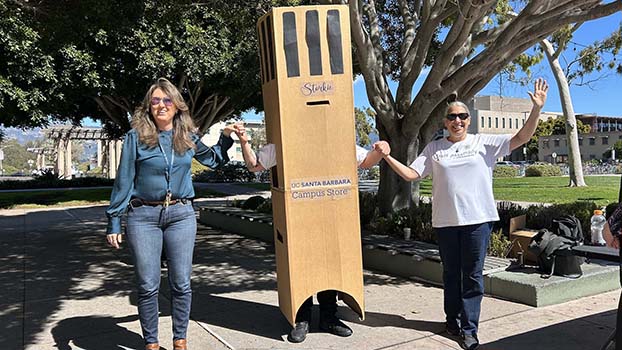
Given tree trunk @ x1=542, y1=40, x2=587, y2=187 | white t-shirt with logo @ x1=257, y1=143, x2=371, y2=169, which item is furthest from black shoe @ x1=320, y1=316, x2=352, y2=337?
tree trunk @ x1=542, y1=40, x2=587, y2=187

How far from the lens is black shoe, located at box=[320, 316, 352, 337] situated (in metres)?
4.31

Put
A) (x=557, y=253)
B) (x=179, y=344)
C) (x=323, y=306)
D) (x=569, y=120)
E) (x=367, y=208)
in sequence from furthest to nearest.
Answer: (x=569, y=120) < (x=367, y=208) < (x=557, y=253) < (x=323, y=306) < (x=179, y=344)

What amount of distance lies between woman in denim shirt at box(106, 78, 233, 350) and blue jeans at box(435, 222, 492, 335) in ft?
6.66

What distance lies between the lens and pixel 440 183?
411 cm

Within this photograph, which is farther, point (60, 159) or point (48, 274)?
point (60, 159)

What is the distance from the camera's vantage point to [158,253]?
146 inches

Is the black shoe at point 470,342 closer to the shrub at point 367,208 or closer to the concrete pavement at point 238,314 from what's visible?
the concrete pavement at point 238,314

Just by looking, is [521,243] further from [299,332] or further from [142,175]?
[142,175]

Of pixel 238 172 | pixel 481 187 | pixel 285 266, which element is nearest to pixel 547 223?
pixel 481 187

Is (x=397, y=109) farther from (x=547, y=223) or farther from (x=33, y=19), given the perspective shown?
(x=33, y=19)

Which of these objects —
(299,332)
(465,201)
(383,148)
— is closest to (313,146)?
(383,148)

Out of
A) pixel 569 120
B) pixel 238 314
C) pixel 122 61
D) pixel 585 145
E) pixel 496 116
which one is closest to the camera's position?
pixel 238 314

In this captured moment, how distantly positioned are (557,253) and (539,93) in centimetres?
205

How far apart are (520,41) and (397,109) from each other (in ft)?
7.26
